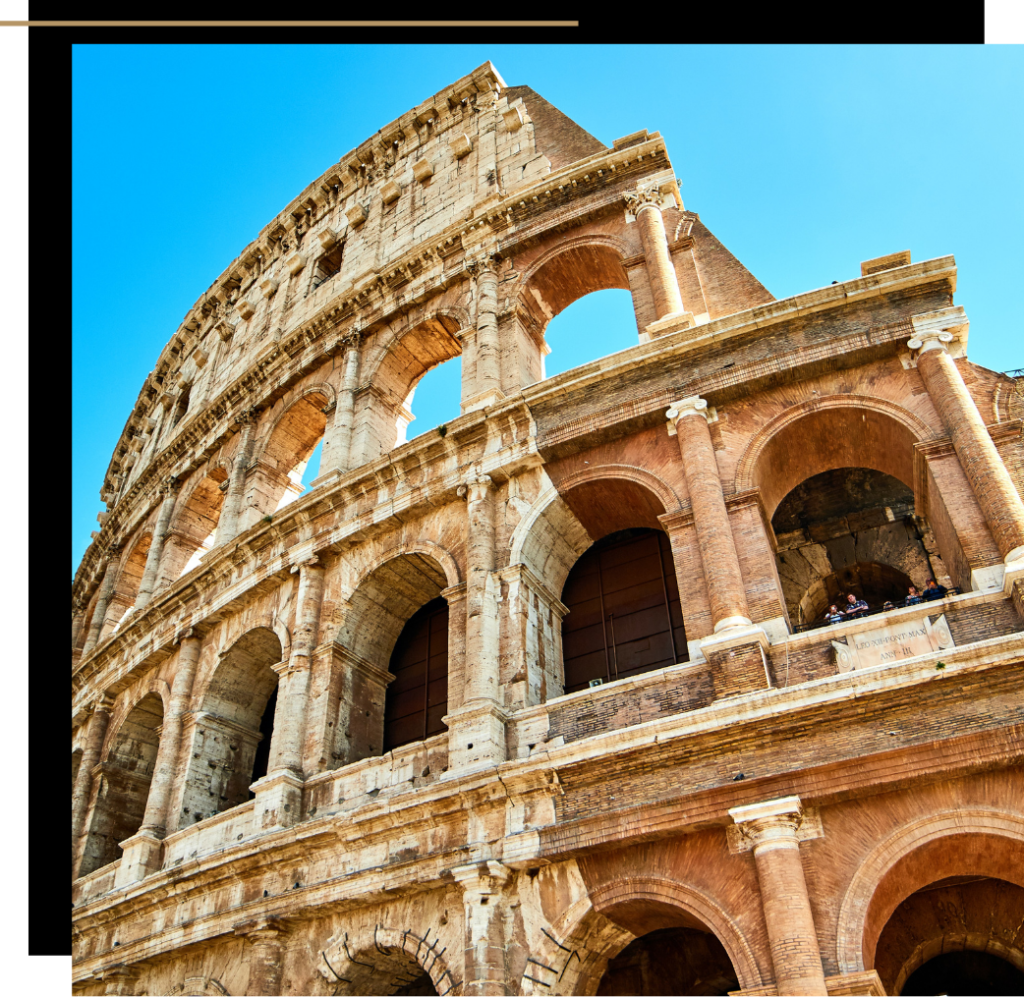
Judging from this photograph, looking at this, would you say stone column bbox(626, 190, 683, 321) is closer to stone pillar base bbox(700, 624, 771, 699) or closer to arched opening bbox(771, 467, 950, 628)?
arched opening bbox(771, 467, 950, 628)

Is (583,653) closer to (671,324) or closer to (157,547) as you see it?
(671,324)

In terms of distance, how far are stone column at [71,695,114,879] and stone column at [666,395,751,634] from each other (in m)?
10.4

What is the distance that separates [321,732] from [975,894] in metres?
7.01

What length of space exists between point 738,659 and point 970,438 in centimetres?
308

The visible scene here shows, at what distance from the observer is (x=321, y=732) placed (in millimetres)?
10836

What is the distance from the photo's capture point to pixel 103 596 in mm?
19312

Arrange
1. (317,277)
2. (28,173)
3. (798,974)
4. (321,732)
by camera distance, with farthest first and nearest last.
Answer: (317,277)
(321,732)
(798,974)
(28,173)

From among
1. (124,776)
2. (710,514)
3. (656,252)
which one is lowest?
(124,776)

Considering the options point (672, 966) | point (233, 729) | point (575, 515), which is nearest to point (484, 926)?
point (672, 966)

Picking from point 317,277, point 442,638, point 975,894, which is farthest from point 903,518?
point 317,277

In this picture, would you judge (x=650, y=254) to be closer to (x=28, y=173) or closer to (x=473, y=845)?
(x=473, y=845)

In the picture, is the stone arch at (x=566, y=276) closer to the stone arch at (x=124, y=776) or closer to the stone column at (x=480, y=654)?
the stone column at (x=480, y=654)

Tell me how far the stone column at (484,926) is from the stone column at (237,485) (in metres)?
7.75

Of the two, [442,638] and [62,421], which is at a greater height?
[442,638]
